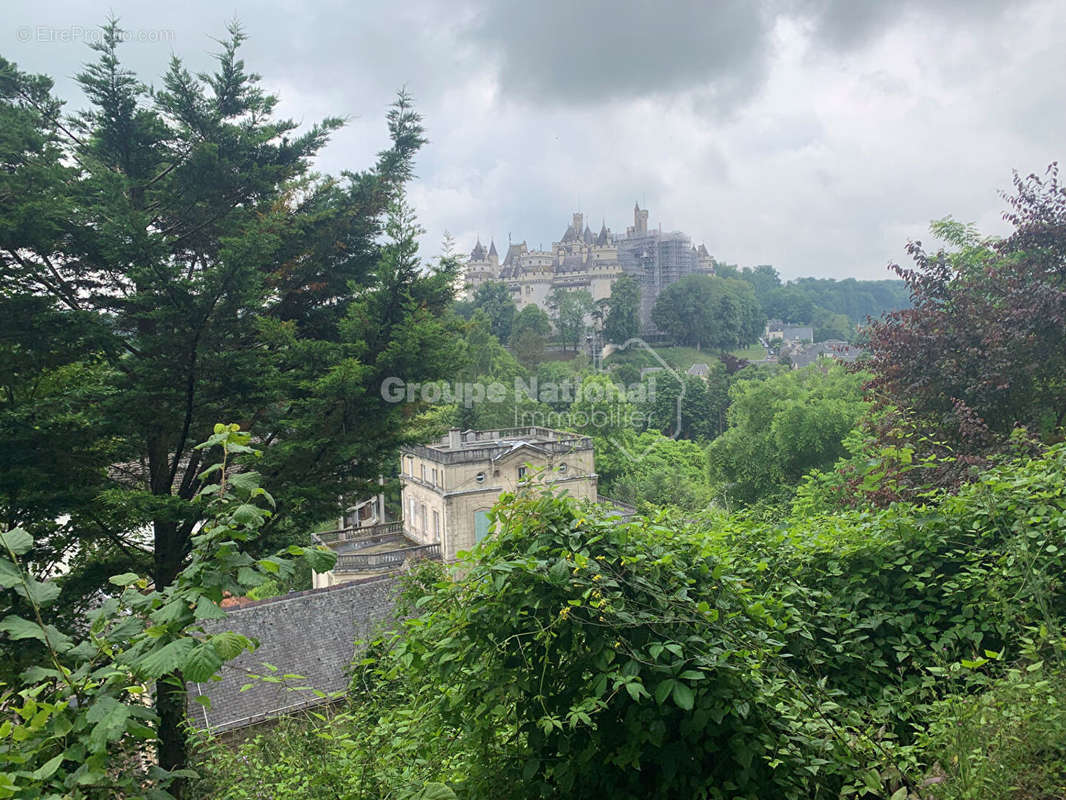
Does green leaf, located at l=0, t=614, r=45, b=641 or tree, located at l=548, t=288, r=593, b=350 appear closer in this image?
green leaf, located at l=0, t=614, r=45, b=641

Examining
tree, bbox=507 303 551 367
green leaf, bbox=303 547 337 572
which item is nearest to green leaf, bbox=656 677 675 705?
green leaf, bbox=303 547 337 572

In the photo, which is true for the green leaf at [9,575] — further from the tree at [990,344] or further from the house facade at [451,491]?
the house facade at [451,491]

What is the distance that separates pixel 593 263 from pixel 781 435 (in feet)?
247

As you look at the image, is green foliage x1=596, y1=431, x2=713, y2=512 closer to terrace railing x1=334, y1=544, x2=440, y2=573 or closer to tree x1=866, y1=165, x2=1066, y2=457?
terrace railing x1=334, y1=544, x2=440, y2=573

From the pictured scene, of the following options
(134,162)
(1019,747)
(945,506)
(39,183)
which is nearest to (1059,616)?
(945,506)

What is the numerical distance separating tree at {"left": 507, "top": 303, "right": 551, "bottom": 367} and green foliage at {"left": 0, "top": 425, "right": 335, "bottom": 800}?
179ft

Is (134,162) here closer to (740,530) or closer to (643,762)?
(740,530)

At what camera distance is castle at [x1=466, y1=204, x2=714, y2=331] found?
92.8m

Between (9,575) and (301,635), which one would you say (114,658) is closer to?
(9,575)

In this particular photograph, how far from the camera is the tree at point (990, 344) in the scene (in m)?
8.08

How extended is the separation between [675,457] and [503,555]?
37.2 metres

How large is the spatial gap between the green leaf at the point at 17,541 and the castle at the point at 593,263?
88.7 metres

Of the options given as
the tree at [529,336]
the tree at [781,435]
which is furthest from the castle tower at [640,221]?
the tree at [781,435]

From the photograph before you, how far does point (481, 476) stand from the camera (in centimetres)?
2153
